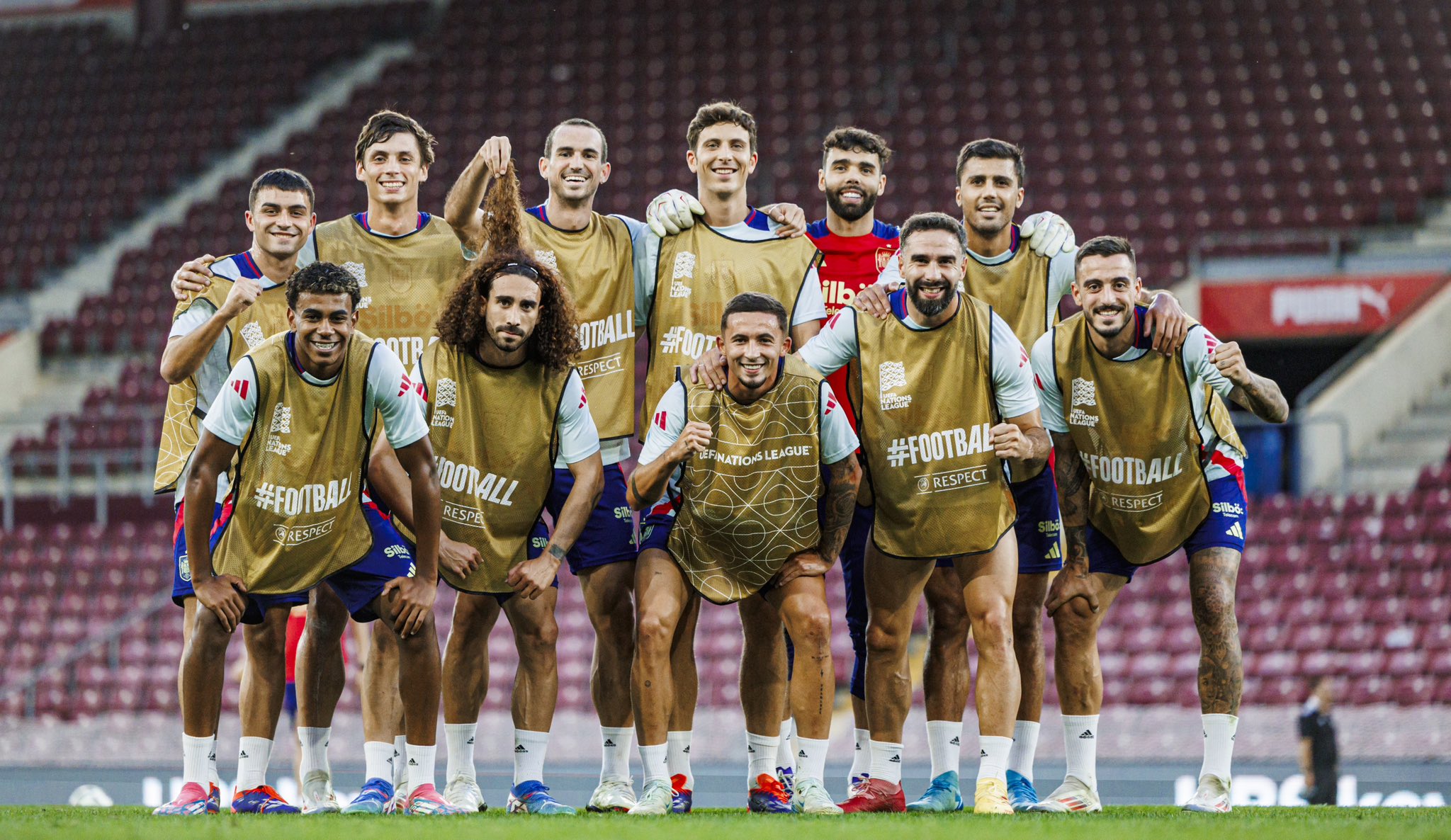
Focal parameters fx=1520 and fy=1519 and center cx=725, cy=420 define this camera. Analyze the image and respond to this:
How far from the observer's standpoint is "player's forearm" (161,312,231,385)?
5.72m

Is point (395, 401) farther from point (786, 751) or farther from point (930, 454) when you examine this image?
point (786, 751)

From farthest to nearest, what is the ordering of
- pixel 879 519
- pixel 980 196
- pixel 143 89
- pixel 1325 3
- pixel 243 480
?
pixel 143 89 < pixel 1325 3 < pixel 980 196 < pixel 879 519 < pixel 243 480

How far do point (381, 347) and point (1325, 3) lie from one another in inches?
654

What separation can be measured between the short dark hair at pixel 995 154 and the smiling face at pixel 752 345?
1341 mm

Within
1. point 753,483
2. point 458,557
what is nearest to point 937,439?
point 753,483

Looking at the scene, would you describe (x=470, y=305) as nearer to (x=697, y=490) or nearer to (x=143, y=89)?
(x=697, y=490)

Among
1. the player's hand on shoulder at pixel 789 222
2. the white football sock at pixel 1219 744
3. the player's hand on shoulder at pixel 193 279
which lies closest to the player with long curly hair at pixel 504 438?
the player's hand on shoulder at pixel 193 279

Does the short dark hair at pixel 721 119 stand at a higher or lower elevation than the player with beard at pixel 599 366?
higher

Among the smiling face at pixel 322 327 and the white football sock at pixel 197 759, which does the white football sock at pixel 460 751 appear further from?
the smiling face at pixel 322 327

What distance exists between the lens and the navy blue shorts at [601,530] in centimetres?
595


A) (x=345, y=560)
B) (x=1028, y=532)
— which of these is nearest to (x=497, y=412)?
(x=345, y=560)

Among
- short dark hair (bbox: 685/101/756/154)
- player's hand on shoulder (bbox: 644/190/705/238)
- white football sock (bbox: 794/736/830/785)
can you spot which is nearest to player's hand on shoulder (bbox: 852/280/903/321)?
player's hand on shoulder (bbox: 644/190/705/238)

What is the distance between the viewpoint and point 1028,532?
615 centimetres

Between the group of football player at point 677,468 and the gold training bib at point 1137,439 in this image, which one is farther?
the gold training bib at point 1137,439
